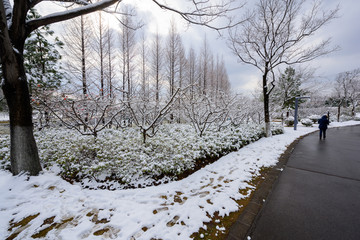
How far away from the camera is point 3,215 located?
2035 mm

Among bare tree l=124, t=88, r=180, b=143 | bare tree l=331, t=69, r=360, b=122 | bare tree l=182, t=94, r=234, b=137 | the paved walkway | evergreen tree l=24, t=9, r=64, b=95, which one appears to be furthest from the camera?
bare tree l=331, t=69, r=360, b=122

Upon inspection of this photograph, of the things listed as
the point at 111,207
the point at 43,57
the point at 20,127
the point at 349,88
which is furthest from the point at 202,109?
the point at 349,88

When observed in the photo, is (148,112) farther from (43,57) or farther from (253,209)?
(43,57)

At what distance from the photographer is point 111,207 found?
7.37 feet

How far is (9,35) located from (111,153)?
3444 mm

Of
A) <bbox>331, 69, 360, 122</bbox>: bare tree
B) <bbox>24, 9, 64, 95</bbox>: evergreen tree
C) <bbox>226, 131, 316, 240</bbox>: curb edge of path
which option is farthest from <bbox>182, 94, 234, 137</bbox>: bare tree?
<bbox>331, 69, 360, 122</bbox>: bare tree

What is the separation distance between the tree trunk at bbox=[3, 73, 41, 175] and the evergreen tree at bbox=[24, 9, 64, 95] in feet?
18.8

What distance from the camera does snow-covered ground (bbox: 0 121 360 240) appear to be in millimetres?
1790

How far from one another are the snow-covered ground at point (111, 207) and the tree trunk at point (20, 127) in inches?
11.7

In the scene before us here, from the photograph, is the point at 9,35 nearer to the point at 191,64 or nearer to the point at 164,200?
the point at 164,200

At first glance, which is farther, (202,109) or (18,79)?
(202,109)

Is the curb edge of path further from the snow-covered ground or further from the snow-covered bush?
the snow-covered bush

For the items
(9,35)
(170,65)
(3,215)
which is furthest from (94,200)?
(170,65)

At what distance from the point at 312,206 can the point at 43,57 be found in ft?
44.1
